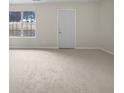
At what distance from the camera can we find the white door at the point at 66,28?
41.6 ft

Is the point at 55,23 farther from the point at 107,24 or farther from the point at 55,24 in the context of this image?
the point at 107,24

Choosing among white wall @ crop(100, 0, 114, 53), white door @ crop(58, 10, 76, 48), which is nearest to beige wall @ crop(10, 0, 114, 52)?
white door @ crop(58, 10, 76, 48)

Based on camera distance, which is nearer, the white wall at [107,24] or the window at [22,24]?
the white wall at [107,24]

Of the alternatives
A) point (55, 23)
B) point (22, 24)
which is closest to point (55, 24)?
point (55, 23)

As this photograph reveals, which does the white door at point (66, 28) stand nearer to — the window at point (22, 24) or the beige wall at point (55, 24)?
the beige wall at point (55, 24)

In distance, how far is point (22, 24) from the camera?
517 inches

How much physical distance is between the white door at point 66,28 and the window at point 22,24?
1531mm

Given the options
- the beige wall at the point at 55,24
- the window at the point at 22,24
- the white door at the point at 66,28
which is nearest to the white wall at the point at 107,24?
the beige wall at the point at 55,24

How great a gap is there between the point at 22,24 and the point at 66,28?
2.60 m

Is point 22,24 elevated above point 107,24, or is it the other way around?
point 22,24

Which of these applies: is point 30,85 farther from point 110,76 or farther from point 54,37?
point 54,37
